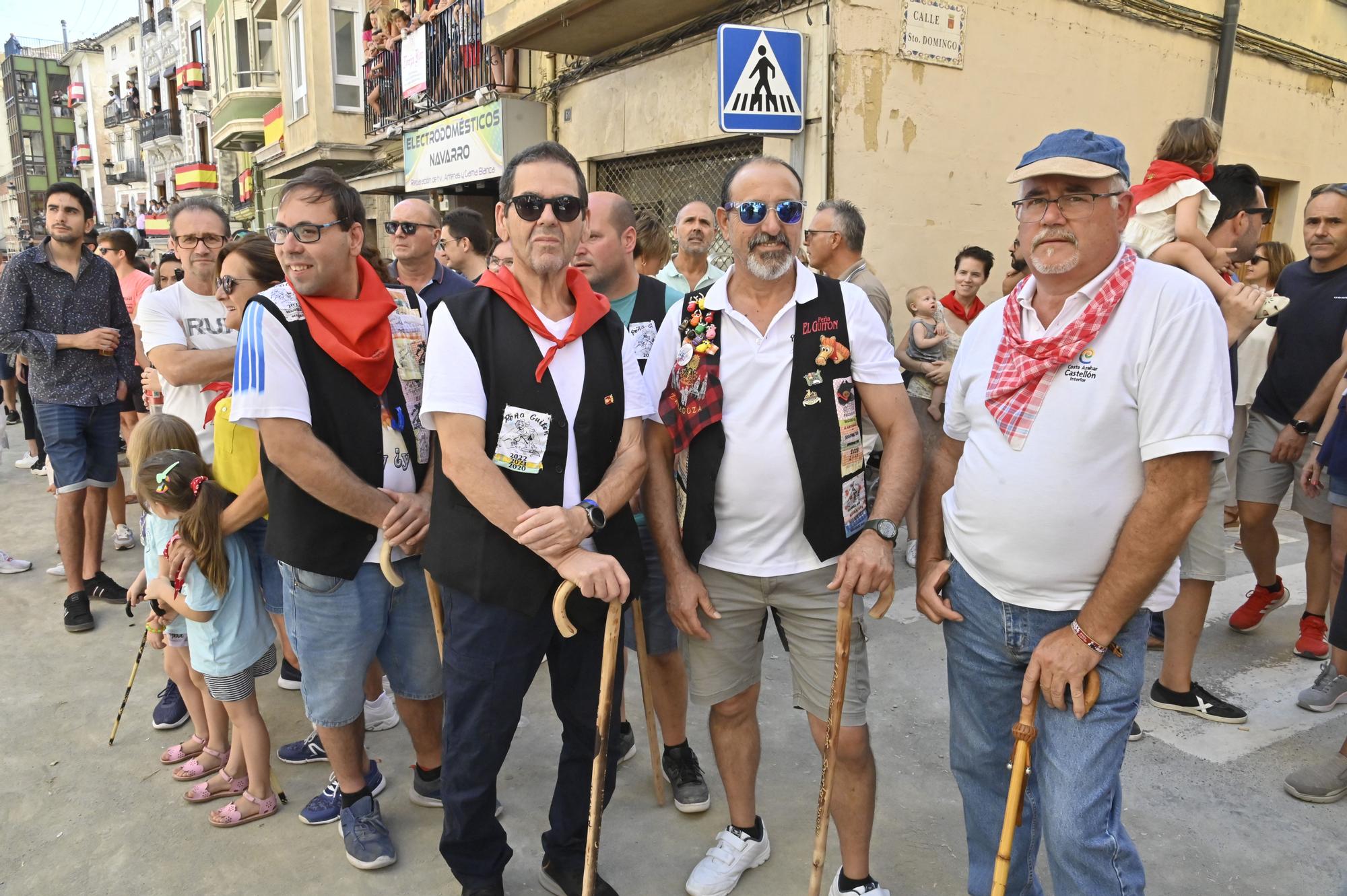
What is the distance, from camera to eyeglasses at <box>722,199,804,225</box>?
2.47 meters

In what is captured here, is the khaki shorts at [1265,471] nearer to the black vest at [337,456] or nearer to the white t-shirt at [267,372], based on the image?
the black vest at [337,456]

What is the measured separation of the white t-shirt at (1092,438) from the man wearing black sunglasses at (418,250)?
3089 mm

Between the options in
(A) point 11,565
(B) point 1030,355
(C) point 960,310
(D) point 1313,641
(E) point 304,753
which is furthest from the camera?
(C) point 960,310

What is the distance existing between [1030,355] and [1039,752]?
0.97 metres

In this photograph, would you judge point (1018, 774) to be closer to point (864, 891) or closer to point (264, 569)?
point (864, 891)

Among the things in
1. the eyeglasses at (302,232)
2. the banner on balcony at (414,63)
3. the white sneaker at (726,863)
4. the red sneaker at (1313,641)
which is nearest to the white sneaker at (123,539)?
the eyeglasses at (302,232)

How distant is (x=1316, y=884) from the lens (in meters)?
2.68

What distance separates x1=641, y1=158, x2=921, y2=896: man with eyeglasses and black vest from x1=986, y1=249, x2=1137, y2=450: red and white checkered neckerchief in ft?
1.51

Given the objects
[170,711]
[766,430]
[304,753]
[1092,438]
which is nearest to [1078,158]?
[1092,438]

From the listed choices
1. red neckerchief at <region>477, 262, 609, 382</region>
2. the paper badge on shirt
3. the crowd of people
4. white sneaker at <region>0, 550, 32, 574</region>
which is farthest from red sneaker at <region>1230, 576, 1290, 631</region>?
white sneaker at <region>0, 550, 32, 574</region>

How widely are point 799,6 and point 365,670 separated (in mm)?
6301

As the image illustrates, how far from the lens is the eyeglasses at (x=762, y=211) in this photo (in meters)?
2.47

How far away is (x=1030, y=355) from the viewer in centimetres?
197

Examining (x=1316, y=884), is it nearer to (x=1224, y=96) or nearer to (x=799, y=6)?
(x=799, y=6)
